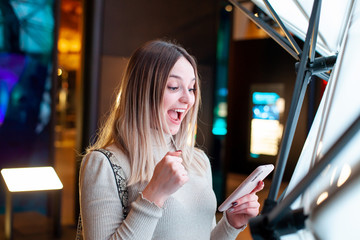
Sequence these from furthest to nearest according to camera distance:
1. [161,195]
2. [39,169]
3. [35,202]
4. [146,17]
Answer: [146,17] → [35,202] → [39,169] → [161,195]

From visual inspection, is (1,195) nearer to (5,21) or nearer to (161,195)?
(5,21)

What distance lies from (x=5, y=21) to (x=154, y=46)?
11.0 ft

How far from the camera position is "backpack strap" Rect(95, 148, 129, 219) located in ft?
4.39

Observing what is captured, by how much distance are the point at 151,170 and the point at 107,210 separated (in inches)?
10.2

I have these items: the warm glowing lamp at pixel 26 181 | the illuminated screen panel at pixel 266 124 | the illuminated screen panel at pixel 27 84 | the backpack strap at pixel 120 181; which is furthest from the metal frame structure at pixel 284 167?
the illuminated screen panel at pixel 266 124

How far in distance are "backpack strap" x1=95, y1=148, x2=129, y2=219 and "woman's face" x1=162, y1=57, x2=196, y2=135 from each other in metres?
0.26

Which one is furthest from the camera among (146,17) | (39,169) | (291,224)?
(146,17)

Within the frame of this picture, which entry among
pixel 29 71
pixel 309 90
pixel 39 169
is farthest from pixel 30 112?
pixel 309 90

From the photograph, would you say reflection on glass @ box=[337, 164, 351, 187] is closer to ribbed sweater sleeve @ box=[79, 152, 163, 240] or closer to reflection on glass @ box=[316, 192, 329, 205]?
reflection on glass @ box=[316, 192, 329, 205]

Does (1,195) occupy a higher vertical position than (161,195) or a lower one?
lower

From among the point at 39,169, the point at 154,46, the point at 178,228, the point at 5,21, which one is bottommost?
the point at 39,169

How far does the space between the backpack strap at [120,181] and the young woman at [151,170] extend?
0.02 metres

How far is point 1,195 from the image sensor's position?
14.3 ft

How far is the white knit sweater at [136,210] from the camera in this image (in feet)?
4.03
